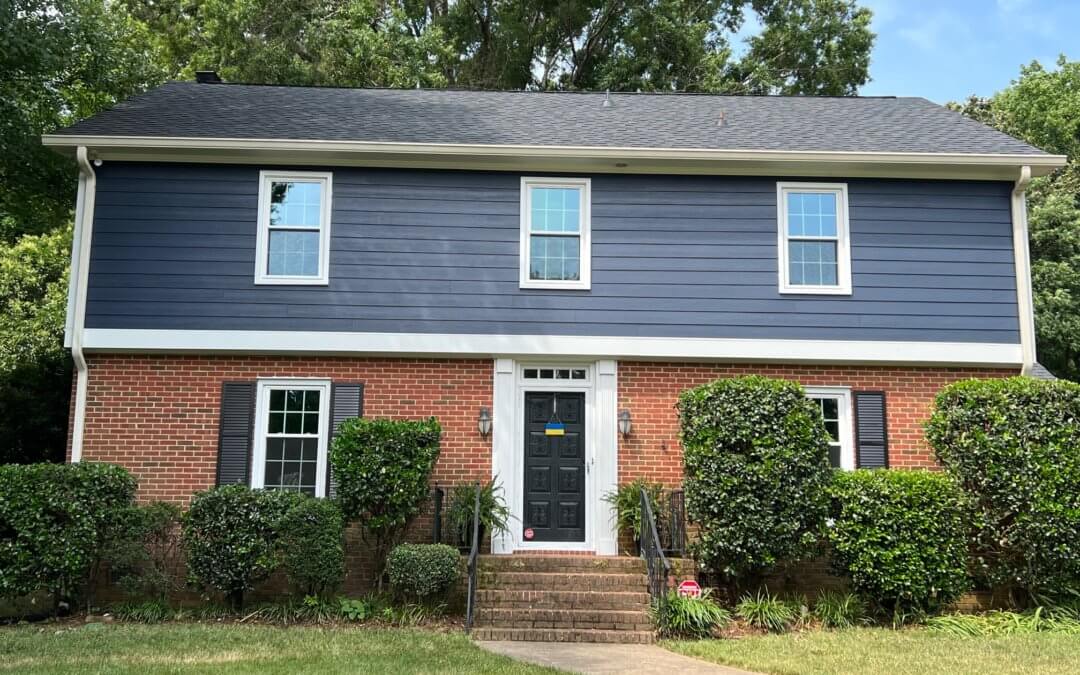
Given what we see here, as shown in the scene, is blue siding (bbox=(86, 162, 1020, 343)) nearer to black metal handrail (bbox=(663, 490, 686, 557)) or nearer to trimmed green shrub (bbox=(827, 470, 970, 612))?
black metal handrail (bbox=(663, 490, 686, 557))

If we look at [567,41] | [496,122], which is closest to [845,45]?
[567,41]

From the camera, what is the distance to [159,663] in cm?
685

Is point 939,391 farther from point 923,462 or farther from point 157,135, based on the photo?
point 157,135

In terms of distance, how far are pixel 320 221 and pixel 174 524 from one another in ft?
13.0

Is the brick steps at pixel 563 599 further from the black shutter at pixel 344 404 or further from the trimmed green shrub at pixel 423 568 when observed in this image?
the black shutter at pixel 344 404

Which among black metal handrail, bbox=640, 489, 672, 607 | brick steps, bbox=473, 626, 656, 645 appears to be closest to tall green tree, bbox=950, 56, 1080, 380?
black metal handrail, bbox=640, 489, 672, 607

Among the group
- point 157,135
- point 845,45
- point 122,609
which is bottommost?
point 122,609

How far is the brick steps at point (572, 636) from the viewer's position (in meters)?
8.30

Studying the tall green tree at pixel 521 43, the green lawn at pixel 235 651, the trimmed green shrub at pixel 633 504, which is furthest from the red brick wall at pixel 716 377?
the tall green tree at pixel 521 43

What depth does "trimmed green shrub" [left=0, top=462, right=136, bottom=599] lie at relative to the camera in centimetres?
867

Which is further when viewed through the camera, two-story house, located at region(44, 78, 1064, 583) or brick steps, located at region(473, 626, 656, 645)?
two-story house, located at region(44, 78, 1064, 583)

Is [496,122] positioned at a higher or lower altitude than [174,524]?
higher

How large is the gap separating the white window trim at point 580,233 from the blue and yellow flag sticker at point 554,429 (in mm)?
1705

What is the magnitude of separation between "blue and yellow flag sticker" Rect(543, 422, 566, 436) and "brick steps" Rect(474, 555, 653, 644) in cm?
168
